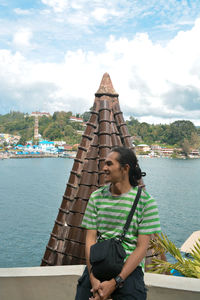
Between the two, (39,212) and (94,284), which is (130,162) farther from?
(39,212)

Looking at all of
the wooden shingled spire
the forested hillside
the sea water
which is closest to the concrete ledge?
the wooden shingled spire

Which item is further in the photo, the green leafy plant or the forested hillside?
the forested hillside

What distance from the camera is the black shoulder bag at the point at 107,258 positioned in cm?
187

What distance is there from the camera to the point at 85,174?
13.8ft

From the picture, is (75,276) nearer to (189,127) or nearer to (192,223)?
(192,223)

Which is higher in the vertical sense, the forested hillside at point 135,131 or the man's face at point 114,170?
the forested hillside at point 135,131

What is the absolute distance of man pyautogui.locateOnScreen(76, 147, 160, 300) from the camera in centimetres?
193

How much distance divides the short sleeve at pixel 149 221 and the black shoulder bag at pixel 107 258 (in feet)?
0.53

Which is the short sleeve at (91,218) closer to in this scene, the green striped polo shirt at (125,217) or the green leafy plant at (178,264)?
the green striped polo shirt at (125,217)

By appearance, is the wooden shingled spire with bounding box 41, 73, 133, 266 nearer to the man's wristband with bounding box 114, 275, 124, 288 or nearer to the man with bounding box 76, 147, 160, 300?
the man with bounding box 76, 147, 160, 300

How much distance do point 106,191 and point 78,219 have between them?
206cm

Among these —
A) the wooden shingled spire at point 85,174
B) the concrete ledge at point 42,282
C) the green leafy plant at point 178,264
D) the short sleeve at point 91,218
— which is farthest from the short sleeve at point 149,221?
the wooden shingled spire at point 85,174

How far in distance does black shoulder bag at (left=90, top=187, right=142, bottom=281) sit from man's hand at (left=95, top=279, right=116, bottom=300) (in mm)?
30

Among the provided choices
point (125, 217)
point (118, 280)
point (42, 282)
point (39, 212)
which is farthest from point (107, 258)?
point (39, 212)
